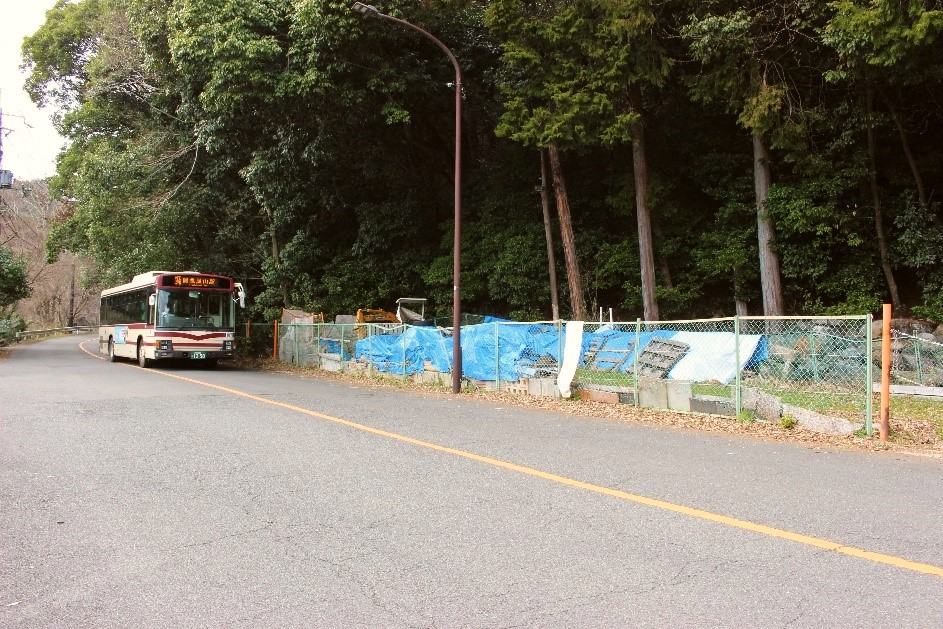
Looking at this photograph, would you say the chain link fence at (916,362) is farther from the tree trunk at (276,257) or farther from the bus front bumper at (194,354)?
the tree trunk at (276,257)

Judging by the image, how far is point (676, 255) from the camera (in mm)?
24562

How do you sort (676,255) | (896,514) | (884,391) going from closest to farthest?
(896,514), (884,391), (676,255)

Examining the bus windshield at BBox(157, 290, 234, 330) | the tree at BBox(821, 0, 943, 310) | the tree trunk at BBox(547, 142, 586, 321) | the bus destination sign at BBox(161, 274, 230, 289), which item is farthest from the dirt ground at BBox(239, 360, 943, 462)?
the bus destination sign at BBox(161, 274, 230, 289)

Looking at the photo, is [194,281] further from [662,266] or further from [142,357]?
[662,266]

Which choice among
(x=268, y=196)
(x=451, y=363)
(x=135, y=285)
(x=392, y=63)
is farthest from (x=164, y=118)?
(x=451, y=363)

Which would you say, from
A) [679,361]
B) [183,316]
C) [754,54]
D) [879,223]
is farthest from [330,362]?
[879,223]

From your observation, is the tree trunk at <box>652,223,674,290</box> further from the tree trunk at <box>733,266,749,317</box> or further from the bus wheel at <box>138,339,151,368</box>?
the bus wheel at <box>138,339,151,368</box>

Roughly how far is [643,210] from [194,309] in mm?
14697

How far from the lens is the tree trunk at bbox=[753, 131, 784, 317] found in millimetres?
20922

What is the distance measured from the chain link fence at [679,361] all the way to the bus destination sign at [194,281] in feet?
16.3

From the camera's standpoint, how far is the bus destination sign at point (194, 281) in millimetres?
21250

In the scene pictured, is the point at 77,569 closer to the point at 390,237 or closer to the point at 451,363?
the point at 451,363

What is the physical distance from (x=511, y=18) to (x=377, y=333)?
10.5 meters

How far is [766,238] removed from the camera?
838 inches
